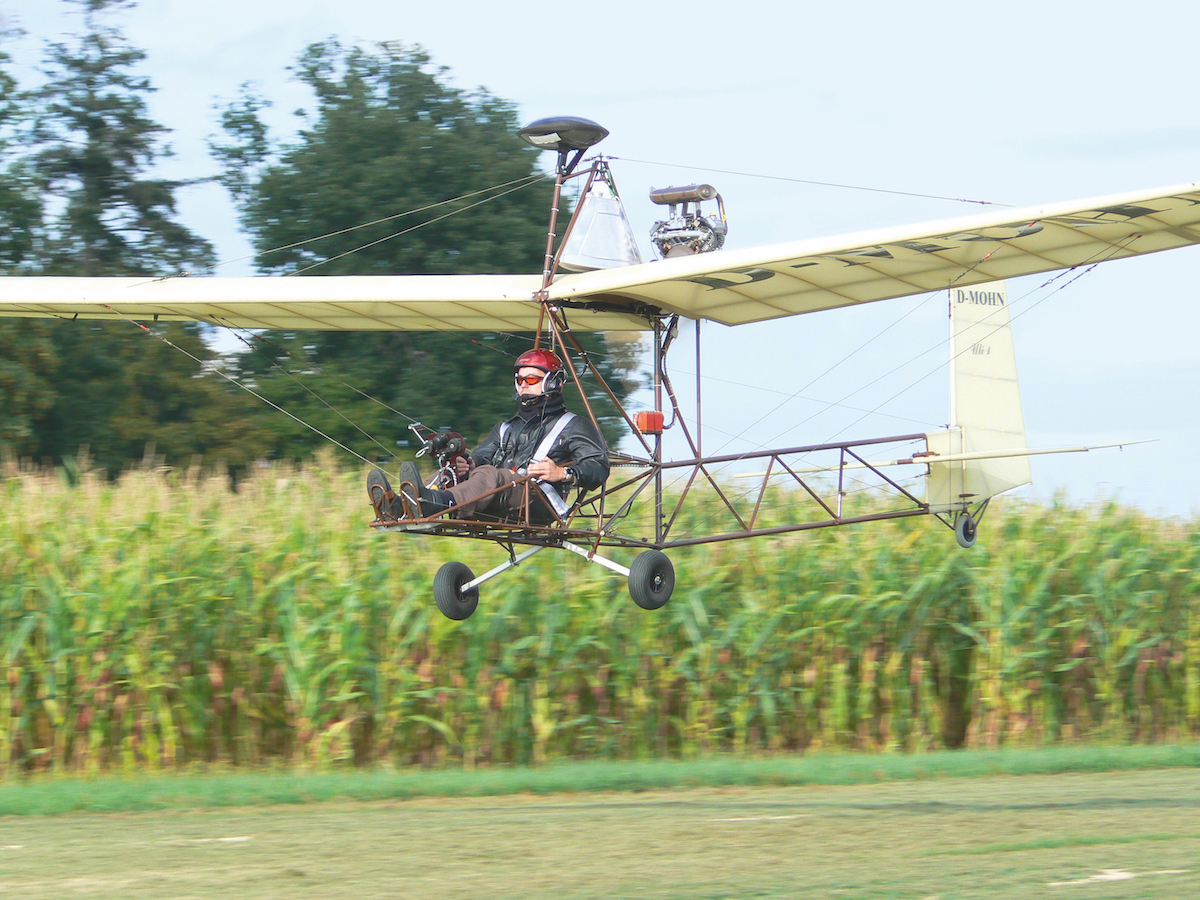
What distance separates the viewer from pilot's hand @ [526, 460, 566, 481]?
9430 mm

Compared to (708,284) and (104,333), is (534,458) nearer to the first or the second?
(708,284)

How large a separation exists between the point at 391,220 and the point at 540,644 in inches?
736

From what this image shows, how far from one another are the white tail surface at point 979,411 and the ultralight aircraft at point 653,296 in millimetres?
36

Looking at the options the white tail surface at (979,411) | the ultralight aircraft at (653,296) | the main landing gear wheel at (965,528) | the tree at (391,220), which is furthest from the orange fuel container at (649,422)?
the tree at (391,220)

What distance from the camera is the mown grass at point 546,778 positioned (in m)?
11.1

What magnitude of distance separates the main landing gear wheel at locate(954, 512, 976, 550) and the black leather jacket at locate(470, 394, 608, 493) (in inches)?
188

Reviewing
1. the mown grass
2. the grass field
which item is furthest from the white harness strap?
the mown grass

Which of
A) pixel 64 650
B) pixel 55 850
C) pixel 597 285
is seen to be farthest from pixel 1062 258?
pixel 64 650

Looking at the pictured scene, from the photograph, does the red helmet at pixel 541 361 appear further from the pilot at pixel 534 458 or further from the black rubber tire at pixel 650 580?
the black rubber tire at pixel 650 580

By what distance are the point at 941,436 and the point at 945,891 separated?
6656mm

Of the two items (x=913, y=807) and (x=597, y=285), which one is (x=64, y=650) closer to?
(x=597, y=285)

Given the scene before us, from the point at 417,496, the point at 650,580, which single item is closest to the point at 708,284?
the point at 650,580

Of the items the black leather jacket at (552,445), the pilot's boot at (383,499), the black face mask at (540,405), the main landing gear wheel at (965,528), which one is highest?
the black face mask at (540,405)

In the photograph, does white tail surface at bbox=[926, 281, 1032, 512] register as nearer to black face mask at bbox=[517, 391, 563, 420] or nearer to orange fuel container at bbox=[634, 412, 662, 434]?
orange fuel container at bbox=[634, 412, 662, 434]
